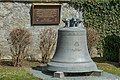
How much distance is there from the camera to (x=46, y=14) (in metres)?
16.3

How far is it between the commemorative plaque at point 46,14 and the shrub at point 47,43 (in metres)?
0.90

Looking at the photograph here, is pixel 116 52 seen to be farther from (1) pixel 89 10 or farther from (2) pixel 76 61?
(2) pixel 76 61

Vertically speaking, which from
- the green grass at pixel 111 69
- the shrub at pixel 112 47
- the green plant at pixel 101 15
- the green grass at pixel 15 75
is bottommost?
the green grass at pixel 111 69

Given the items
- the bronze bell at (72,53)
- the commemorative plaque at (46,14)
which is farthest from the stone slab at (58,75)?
the commemorative plaque at (46,14)

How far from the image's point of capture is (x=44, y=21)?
1633 cm

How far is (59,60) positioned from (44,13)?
539 cm

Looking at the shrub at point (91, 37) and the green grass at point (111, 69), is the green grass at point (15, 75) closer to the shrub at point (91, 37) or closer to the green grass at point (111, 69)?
the green grass at point (111, 69)

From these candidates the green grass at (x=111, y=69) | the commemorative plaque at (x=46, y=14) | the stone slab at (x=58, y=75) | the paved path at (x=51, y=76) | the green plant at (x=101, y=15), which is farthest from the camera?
the green plant at (x=101, y=15)

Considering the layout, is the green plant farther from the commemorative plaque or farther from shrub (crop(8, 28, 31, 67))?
shrub (crop(8, 28, 31, 67))

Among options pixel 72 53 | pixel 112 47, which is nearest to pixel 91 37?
pixel 112 47

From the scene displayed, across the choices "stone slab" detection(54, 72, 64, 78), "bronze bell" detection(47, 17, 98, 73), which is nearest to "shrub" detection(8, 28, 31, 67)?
"bronze bell" detection(47, 17, 98, 73)

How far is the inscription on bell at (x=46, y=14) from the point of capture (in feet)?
53.0

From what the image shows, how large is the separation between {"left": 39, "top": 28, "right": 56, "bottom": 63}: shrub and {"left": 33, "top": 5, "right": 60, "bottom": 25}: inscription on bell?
2.97 feet

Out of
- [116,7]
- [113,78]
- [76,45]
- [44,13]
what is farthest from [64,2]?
[113,78]
